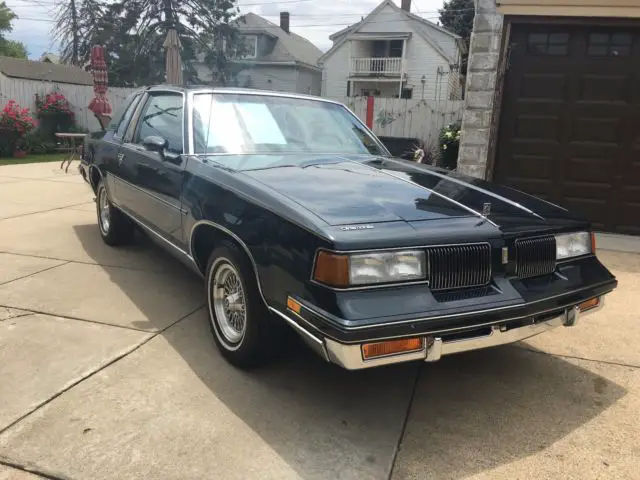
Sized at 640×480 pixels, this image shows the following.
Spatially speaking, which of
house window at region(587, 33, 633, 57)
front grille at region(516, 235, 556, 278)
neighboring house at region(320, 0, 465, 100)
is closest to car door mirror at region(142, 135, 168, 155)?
front grille at region(516, 235, 556, 278)

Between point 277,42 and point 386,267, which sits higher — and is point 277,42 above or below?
above

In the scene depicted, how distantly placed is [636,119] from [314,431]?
250 inches

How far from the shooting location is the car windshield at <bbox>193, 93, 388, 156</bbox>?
12.3ft

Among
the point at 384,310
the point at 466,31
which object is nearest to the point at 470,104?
the point at 384,310

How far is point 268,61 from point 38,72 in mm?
18651

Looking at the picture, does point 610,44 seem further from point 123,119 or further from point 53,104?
point 53,104

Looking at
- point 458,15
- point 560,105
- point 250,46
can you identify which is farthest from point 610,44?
point 458,15

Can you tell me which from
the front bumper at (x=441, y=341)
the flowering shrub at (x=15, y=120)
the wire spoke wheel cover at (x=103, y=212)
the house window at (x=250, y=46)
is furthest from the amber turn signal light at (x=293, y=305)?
the house window at (x=250, y=46)

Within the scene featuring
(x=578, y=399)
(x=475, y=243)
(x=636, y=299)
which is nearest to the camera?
(x=475, y=243)

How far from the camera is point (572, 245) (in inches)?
121

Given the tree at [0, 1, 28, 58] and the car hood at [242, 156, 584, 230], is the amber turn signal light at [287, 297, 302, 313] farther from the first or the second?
the tree at [0, 1, 28, 58]

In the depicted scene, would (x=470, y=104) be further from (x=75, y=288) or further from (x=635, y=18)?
(x=75, y=288)

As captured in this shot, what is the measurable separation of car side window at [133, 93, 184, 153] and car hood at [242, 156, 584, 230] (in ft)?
3.27

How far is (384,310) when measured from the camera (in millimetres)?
2342
